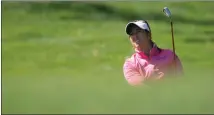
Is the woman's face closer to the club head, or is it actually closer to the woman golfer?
the woman golfer

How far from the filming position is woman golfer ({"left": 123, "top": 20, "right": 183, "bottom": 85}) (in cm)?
146

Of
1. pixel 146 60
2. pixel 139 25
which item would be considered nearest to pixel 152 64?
pixel 146 60

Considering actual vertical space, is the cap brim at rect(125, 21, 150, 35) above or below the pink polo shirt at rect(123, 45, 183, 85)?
above

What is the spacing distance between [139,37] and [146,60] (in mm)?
85

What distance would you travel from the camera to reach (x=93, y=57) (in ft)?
5.53

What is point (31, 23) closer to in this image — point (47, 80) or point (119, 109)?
point (47, 80)

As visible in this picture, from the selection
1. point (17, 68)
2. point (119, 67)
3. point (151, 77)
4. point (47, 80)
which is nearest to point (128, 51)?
point (119, 67)

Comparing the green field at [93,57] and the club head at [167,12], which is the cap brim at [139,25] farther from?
the club head at [167,12]

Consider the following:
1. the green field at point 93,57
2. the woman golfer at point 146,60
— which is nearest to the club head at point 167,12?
the green field at point 93,57

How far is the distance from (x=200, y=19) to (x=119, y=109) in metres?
0.55

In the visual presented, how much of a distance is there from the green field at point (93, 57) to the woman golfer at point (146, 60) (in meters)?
0.03

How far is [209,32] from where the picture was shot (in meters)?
1.74

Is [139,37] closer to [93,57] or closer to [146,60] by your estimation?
[146,60]

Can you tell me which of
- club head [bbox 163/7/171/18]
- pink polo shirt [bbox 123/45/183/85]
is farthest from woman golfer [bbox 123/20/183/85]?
club head [bbox 163/7/171/18]
